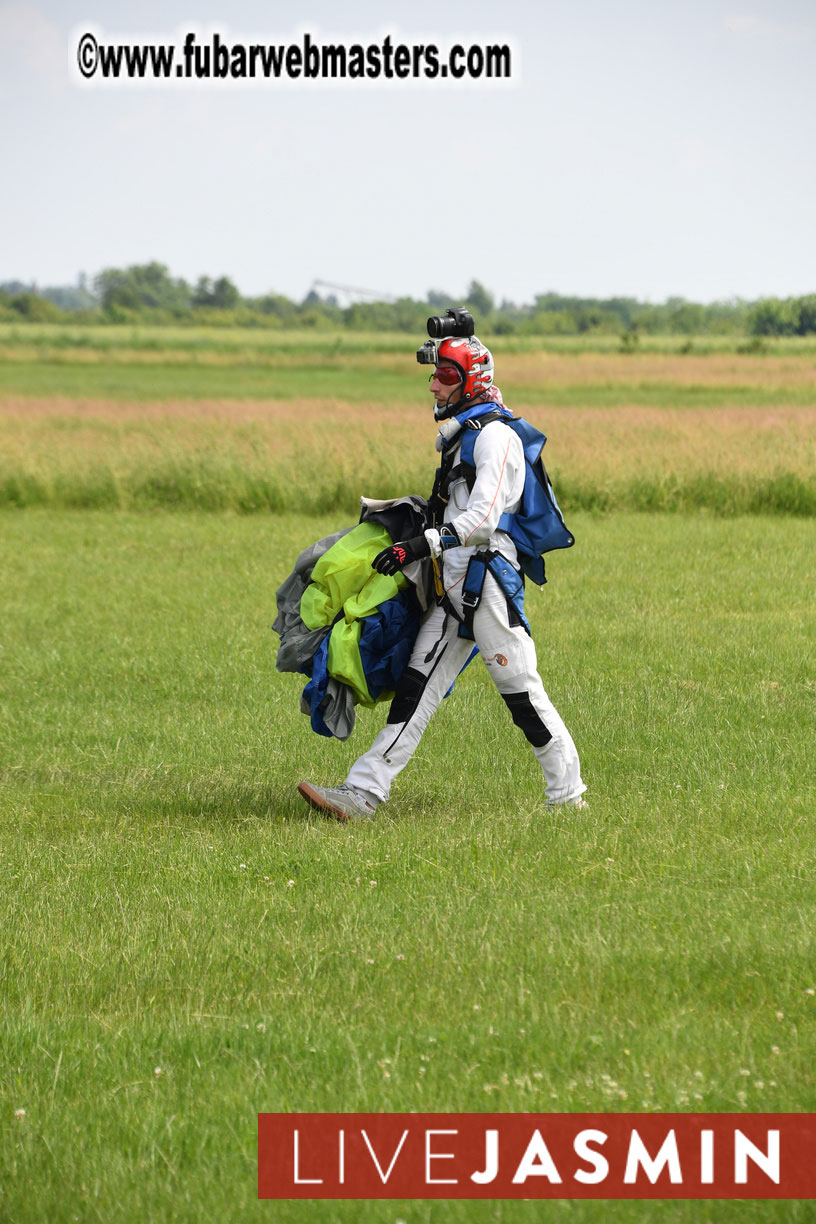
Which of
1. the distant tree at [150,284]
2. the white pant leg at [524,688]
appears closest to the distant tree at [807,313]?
the white pant leg at [524,688]

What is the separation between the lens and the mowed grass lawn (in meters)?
3.89

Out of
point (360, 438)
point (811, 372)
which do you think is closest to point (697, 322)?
point (811, 372)

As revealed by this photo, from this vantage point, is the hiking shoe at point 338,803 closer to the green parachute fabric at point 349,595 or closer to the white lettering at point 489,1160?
the green parachute fabric at point 349,595

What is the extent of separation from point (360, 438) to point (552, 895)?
17.2 m

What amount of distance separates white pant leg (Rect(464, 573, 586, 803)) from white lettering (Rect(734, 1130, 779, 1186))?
3153 mm

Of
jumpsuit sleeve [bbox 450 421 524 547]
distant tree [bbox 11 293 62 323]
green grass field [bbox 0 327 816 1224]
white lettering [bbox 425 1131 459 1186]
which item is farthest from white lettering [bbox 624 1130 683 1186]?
distant tree [bbox 11 293 62 323]

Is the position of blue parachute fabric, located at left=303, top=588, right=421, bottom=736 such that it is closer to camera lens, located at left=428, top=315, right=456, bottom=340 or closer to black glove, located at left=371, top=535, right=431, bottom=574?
black glove, located at left=371, top=535, right=431, bottom=574

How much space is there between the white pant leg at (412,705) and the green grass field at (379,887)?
0.87 ft

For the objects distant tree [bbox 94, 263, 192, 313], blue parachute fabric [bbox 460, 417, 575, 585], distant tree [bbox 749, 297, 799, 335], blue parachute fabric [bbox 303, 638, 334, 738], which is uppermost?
distant tree [bbox 94, 263, 192, 313]

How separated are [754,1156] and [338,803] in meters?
3.55

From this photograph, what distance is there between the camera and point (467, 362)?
22.1ft

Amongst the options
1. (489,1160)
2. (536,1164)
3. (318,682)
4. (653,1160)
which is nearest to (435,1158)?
(489,1160)

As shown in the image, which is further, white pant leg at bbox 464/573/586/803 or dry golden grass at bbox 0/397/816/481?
dry golden grass at bbox 0/397/816/481

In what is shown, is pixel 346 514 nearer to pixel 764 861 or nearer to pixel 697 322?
pixel 764 861
